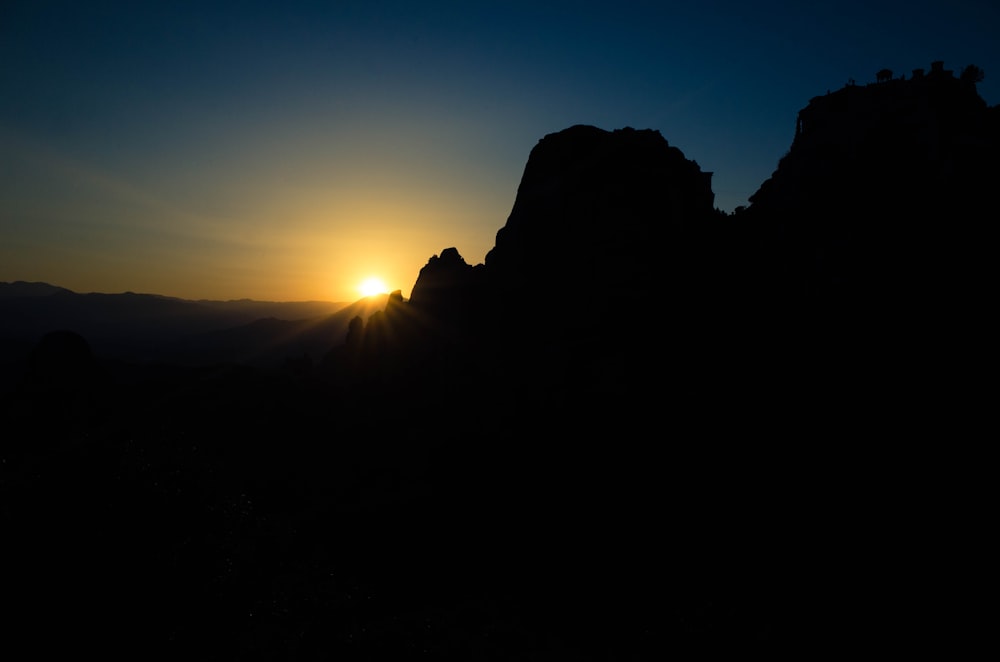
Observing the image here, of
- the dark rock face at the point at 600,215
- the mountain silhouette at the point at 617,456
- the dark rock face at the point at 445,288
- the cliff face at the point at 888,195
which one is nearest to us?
the mountain silhouette at the point at 617,456

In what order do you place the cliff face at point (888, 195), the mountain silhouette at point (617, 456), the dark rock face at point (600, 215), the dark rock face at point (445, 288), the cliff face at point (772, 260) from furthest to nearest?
the dark rock face at point (445, 288) → the dark rock face at point (600, 215) → the cliff face at point (888, 195) → the cliff face at point (772, 260) → the mountain silhouette at point (617, 456)

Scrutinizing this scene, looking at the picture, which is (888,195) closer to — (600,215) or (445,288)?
(600,215)

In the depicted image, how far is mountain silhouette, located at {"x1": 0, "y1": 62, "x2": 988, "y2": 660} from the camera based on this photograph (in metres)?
24.3

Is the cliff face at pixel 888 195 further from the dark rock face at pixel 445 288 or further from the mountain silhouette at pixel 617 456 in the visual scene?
the dark rock face at pixel 445 288

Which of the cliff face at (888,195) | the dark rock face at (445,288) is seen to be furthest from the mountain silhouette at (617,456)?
the dark rock face at (445,288)

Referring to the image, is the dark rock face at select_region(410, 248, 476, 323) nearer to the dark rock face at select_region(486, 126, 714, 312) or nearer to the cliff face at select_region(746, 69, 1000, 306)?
the dark rock face at select_region(486, 126, 714, 312)

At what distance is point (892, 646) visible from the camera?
1983 centimetres

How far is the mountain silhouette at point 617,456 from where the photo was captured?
79.7ft

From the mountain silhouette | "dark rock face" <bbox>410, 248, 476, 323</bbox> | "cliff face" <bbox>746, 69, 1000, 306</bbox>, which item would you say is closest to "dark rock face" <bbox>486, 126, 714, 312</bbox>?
the mountain silhouette

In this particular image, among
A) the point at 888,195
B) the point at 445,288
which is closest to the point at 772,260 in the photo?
the point at 888,195

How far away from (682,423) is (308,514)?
Answer: 121 ft

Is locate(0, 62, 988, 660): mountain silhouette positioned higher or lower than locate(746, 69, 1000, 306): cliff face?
lower

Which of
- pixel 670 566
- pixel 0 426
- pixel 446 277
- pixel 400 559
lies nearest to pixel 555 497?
pixel 670 566

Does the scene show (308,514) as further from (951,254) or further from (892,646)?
(951,254)
